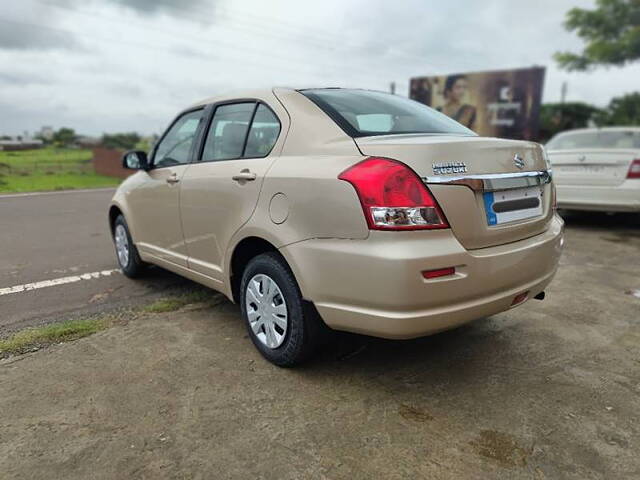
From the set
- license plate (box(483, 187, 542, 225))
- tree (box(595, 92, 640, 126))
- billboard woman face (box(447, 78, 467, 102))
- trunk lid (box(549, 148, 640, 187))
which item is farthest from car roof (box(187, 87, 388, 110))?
tree (box(595, 92, 640, 126))

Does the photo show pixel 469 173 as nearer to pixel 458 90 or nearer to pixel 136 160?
pixel 136 160

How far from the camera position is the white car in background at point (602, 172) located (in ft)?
20.9

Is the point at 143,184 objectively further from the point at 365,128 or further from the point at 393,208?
the point at 393,208

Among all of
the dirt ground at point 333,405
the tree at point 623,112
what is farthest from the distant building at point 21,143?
the tree at point 623,112

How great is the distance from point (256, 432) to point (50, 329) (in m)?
1.90

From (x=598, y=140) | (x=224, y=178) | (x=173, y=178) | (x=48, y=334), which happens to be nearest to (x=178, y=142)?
(x=173, y=178)

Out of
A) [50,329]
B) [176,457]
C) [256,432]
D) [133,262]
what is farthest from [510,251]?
[133,262]

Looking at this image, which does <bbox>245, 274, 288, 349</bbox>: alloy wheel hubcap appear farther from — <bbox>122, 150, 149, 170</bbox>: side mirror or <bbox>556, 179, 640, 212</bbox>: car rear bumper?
<bbox>556, 179, 640, 212</bbox>: car rear bumper

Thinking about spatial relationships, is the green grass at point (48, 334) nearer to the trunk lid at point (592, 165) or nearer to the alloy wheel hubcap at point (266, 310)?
the alloy wheel hubcap at point (266, 310)

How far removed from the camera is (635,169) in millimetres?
6340

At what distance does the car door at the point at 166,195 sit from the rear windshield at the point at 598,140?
583 centimetres

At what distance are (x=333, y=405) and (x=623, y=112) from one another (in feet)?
98.4

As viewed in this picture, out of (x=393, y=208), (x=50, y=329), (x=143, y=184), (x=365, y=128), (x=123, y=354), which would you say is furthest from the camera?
(x=143, y=184)

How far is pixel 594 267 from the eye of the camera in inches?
200
